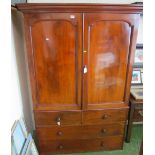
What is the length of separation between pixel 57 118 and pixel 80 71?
582 mm

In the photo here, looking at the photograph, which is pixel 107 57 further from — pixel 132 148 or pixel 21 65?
pixel 132 148

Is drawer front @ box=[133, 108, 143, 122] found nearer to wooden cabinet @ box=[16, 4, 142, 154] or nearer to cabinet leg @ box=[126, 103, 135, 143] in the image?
cabinet leg @ box=[126, 103, 135, 143]

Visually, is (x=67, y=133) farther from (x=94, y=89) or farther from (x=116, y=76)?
(x=116, y=76)

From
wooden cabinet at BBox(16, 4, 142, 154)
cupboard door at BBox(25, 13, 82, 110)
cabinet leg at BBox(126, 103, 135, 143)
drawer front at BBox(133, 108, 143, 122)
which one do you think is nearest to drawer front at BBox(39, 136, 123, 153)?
wooden cabinet at BBox(16, 4, 142, 154)

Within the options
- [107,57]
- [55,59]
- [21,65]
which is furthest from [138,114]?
[21,65]

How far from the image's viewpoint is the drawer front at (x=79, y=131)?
2020 millimetres

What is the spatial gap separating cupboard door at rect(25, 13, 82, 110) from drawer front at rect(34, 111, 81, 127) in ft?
0.20

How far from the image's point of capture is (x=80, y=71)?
1810 millimetres

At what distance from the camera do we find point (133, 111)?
215cm

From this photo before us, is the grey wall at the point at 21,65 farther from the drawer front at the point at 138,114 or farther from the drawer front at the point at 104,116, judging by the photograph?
the drawer front at the point at 138,114

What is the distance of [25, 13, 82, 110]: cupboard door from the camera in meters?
1.65

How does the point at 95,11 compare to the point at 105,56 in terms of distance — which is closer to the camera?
the point at 95,11

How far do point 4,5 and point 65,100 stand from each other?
3.52 ft
